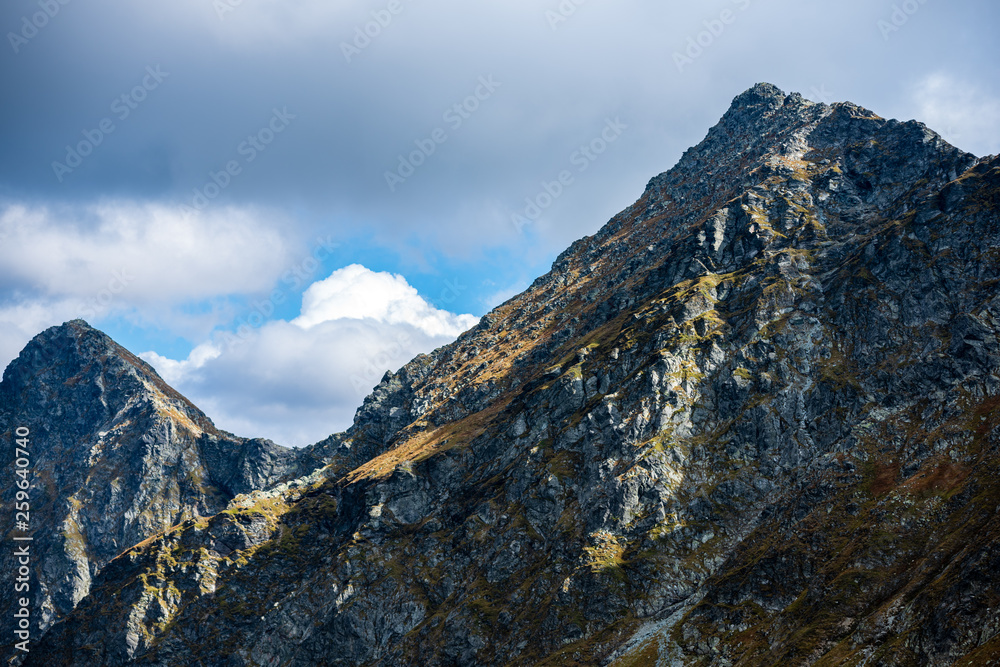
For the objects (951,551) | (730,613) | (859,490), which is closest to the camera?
(951,551)

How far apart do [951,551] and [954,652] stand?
18.9m

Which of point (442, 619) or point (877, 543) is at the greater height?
point (442, 619)

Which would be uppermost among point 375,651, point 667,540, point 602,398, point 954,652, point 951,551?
point 602,398

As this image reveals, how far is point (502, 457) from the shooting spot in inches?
7840

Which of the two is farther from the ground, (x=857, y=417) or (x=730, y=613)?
(x=857, y=417)

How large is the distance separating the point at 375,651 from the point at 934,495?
441 feet

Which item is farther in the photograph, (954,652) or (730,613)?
(730,613)

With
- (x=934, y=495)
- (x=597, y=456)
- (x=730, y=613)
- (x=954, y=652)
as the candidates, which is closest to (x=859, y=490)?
(x=934, y=495)

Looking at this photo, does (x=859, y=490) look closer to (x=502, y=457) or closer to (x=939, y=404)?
(x=939, y=404)

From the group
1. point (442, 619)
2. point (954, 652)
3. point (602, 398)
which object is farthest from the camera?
point (602, 398)

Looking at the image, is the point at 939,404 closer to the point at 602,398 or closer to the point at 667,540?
the point at 667,540

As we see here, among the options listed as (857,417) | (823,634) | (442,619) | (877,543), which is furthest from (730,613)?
(442,619)

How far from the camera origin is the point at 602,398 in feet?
599

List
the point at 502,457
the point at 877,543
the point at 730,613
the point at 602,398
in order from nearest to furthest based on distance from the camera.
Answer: the point at 877,543 → the point at 730,613 → the point at 602,398 → the point at 502,457
